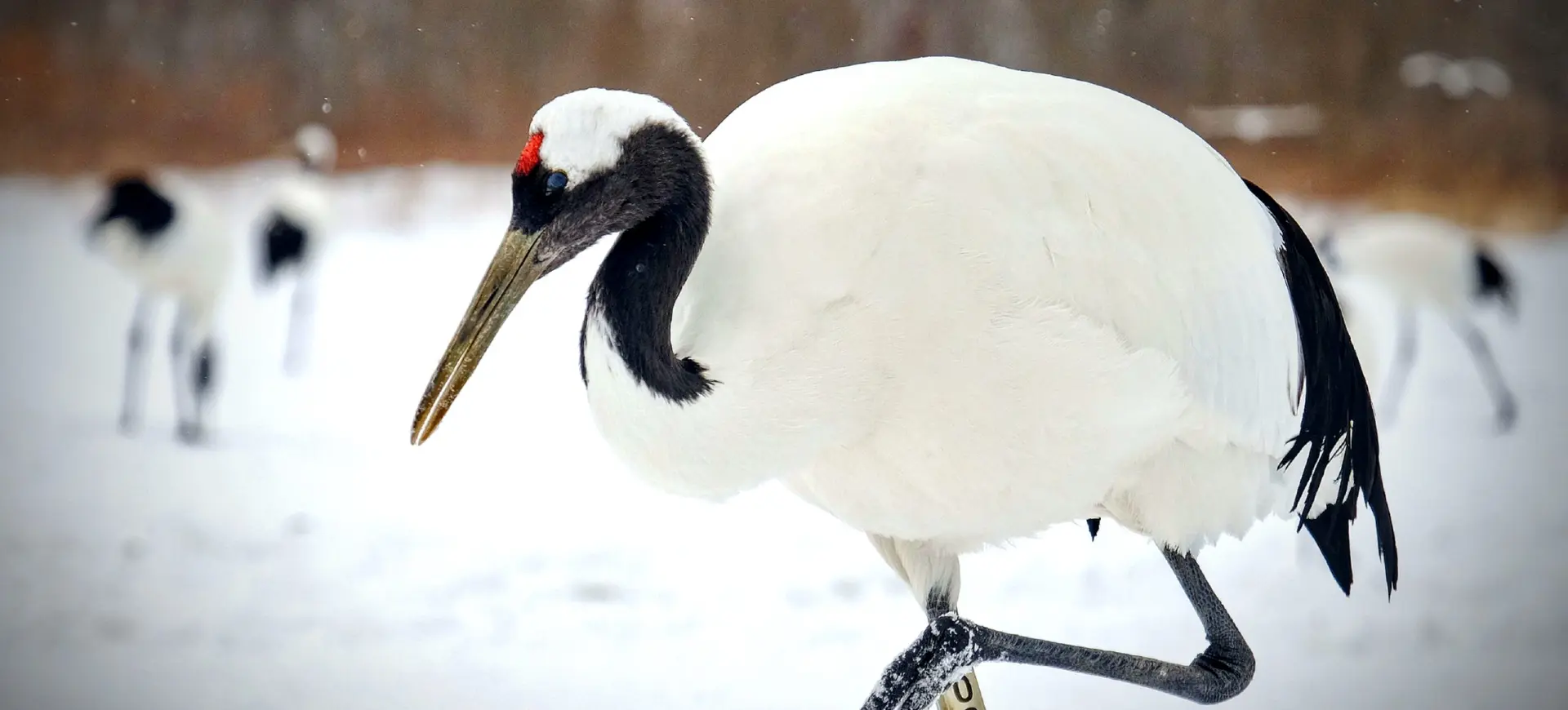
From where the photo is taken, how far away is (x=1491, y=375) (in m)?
3.35

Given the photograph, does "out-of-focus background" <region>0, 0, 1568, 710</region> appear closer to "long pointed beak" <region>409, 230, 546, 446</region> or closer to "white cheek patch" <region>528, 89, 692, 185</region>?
"long pointed beak" <region>409, 230, 546, 446</region>

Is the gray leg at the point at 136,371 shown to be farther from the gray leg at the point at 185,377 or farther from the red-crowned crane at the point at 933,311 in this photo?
the red-crowned crane at the point at 933,311

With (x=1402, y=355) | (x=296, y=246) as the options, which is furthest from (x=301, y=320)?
(x=1402, y=355)

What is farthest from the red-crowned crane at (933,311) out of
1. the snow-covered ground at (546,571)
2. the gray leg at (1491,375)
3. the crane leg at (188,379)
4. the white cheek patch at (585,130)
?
the crane leg at (188,379)

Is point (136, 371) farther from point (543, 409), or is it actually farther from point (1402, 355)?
point (1402, 355)

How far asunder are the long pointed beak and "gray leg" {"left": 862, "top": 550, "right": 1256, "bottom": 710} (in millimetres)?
436

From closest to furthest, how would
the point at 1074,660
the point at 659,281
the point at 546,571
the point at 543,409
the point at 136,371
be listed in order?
the point at 659,281, the point at 1074,660, the point at 546,571, the point at 543,409, the point at 136,371

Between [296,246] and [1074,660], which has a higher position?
[296,246]

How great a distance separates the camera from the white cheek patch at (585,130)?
1.04 meters

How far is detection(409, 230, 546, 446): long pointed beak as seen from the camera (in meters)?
1.06

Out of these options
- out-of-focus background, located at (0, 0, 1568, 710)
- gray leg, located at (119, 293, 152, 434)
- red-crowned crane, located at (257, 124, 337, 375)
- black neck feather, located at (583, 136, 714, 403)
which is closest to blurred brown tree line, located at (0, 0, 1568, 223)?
out-of-focus background, located at (0, 0, 1568, 710)

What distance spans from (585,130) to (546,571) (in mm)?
1434

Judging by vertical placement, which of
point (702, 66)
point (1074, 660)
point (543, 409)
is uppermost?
point (702, 66)

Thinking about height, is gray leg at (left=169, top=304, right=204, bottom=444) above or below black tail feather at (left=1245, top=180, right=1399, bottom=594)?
above
